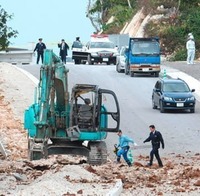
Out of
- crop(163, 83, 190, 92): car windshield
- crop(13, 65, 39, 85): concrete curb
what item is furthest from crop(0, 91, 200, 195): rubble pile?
crop(13, 65, 39, 85): concrete curb

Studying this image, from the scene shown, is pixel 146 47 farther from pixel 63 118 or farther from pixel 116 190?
pixel 116 190

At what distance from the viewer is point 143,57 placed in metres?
53.2

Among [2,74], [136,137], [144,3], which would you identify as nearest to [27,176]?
[136,137]

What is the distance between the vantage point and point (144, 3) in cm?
8100

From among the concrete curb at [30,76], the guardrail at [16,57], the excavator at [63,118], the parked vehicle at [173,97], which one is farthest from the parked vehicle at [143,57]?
the excavator at [63,118]

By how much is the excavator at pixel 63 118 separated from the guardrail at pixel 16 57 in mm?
39614

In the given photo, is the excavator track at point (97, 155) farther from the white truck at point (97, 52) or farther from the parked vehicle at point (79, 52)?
the parked vehicle at point (79, 52)

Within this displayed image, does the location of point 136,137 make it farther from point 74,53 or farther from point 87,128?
point 74,53

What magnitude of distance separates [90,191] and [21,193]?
1.48 metres

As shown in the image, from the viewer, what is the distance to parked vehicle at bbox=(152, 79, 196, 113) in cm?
4003

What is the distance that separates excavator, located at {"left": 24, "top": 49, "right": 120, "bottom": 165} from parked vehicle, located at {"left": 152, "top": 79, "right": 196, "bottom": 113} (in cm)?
1470

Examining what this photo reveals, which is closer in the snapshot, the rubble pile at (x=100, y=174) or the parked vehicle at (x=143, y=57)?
the rubble pile at (x=100, y=174)

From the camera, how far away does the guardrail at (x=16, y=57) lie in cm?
6506

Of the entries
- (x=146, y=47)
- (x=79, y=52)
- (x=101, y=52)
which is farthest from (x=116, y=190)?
(x=79, y=52)
